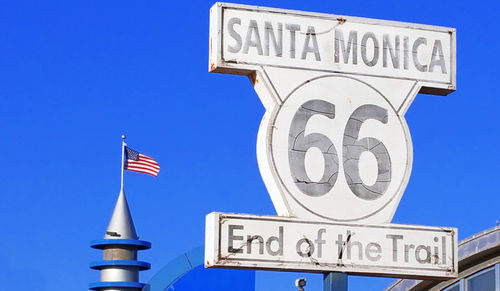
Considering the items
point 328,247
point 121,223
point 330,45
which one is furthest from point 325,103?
point 121,223

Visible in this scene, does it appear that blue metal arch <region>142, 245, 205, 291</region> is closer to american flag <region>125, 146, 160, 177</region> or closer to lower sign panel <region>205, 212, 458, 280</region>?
lower sign panel <region>205, 212, 458, 280</region>

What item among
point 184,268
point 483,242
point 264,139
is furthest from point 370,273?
point 483,242

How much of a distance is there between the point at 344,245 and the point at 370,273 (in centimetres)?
33

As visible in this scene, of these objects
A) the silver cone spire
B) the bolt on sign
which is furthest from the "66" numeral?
the silver cone spire

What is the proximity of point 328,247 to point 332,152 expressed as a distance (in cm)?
81

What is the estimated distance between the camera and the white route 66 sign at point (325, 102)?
976 centimetres

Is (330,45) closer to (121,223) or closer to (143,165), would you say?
(143,165)

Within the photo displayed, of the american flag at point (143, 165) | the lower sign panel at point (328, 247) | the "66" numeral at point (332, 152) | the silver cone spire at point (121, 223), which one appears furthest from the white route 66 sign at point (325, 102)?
the silver cone spire at point (121, 223)

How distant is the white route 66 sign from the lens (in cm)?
976

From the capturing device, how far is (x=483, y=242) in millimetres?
23609

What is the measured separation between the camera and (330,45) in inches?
399

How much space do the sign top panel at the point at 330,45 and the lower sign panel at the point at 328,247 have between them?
53.2 inches

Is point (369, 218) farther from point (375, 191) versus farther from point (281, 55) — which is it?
point (281, 55)

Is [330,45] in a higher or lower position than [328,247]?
higher
